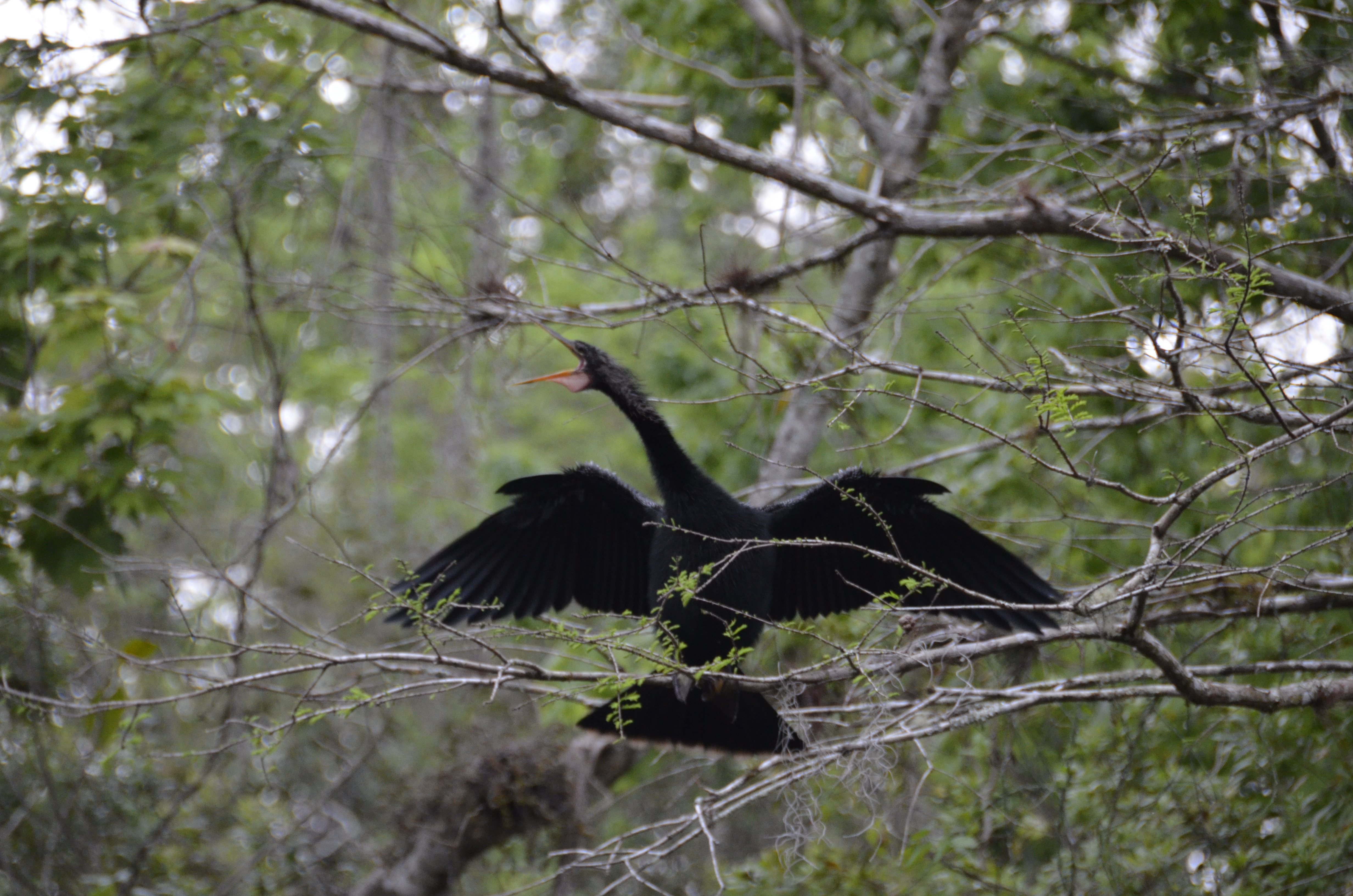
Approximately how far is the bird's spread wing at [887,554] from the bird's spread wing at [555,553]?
0.61 m

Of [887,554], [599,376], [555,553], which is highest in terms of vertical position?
[599,376]

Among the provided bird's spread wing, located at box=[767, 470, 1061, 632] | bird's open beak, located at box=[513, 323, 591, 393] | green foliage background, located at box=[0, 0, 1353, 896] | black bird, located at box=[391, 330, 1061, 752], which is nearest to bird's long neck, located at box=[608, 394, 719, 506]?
black bird, located at box=[391, 330, 1061, 752]

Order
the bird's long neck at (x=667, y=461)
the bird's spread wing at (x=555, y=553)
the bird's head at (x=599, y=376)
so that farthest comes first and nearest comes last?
1. the bird's spread wing at (x=555, y=553)
2. the bird's head at (x=599, y=376)
3. the bird's long neck at (x=667, y=461)

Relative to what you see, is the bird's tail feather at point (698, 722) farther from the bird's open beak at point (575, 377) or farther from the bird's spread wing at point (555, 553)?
the bird's open beak at point (575, 377)

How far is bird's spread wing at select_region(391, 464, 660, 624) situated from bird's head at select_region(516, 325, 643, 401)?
331 millimetres

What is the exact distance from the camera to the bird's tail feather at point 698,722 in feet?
11.9

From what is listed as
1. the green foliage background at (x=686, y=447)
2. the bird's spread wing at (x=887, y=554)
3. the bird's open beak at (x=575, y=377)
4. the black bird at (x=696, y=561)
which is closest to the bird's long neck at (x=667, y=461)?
the black bird at (x=696, y=561)

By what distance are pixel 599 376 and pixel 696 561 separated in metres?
0.92

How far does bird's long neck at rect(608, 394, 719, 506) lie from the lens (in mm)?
3703

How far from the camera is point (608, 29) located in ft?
38.3

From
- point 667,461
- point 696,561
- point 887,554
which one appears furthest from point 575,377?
point 887,554

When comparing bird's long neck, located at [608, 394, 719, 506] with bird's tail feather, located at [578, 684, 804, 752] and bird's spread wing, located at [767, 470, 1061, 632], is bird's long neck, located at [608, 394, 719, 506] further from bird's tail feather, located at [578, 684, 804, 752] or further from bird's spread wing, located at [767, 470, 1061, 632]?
bird's tail feather, located at [578, 684, 804, 752]

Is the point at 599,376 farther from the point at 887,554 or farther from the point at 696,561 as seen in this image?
the point at 887,554

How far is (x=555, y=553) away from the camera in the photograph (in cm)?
425
